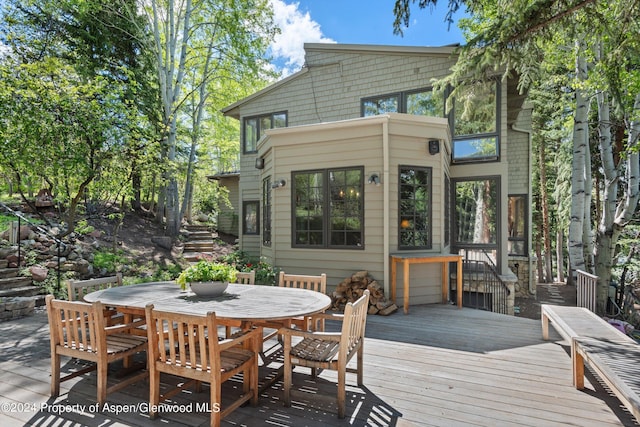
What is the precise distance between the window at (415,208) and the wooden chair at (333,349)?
3.25 metres

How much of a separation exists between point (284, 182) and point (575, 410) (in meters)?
5.21

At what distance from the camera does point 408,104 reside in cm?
827

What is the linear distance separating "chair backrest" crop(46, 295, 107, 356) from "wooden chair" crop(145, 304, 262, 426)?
418 mm

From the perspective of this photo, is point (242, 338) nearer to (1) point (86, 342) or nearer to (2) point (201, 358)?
(2) point (201, 358)

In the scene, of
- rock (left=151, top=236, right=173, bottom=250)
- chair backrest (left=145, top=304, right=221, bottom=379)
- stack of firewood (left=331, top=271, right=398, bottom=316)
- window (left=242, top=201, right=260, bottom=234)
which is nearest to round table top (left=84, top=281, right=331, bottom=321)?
chair backrest (left=145, top=304, right=221, bottom=379)

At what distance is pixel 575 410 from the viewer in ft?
8.34

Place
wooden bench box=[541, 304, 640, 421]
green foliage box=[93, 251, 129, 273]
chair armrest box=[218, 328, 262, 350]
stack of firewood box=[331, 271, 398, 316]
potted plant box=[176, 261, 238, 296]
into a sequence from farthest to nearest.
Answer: green foliage box=[93, 251, 129, 273], stack of firewood box=[331, 271, 398, 316], potted plant box=[176, 261, 238, 296], chair armrest box=[218, 328, 262, 350], wooden bench box=[541, 304, 640, 421]

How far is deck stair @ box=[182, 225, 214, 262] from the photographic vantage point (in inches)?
429

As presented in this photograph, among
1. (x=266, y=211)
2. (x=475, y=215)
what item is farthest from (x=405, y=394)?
(x=475, y=215)

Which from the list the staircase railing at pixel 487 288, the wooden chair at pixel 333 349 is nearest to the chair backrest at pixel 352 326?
the wooden chair at pixel 333 349

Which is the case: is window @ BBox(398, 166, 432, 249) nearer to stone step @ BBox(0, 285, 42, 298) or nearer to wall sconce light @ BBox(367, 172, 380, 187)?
wall sconce light @ BBox(367, 172, 380, 187)

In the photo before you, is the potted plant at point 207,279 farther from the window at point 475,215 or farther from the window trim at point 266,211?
the window at point 475,215

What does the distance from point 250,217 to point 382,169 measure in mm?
6022

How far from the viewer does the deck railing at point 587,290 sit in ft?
15.8
